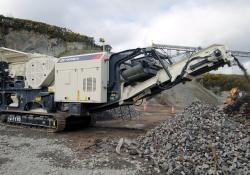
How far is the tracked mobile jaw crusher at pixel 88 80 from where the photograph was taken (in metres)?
11.5

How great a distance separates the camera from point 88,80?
1270 cm

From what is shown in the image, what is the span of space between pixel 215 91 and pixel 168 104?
51.1ft

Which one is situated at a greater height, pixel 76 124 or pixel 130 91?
pixel 130 91

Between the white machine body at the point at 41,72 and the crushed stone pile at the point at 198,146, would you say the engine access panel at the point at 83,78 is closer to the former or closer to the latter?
the white machine body at the point at 41,72

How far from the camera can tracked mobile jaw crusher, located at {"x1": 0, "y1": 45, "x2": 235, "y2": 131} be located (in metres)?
11.5

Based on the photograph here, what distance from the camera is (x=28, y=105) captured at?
14.8 m

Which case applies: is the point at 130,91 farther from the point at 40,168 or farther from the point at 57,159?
the point at 40,168

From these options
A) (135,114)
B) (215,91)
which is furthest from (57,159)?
(215,91)

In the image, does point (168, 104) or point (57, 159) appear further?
point (168, 104)

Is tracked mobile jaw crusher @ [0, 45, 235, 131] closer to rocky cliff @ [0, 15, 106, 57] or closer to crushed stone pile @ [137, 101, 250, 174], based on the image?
crushed stone pile @ [137, 101, 250, 174]

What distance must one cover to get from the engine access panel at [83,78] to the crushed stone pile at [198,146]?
2.83 meters

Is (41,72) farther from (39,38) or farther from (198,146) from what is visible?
(39,38)

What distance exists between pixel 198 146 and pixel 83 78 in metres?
5.54

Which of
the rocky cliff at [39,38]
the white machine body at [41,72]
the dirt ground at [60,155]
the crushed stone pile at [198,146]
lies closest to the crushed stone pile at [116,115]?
the white machine body at [41,72]
